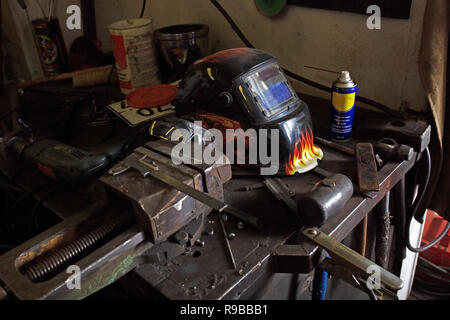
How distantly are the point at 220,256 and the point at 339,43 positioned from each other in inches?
32.0

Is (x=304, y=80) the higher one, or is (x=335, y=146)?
(x=304, y=80)

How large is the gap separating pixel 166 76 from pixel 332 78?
2.19 ft

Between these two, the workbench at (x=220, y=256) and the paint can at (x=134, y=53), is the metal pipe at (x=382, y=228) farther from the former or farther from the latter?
the paint can at (x=134, y=53)

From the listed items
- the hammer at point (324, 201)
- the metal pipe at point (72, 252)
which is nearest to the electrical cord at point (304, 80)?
the hammer at point (324, 201)

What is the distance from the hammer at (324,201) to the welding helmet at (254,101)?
16 centimetres

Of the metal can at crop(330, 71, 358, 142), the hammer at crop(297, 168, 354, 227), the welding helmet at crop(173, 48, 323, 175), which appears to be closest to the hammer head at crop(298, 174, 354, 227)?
the hammer at crop(297, 168, 354, 227)

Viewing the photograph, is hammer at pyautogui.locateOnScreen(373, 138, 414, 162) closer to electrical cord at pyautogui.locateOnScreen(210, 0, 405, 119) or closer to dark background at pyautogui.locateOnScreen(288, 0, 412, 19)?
electrical cord at pyautogui.locateOnScreen(210, 0, 405, 119)

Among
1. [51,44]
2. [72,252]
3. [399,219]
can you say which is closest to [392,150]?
[399,219]

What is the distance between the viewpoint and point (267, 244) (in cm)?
77

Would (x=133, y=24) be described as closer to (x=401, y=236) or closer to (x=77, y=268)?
(x=77, y=268)

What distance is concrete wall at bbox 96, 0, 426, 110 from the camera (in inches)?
43.6

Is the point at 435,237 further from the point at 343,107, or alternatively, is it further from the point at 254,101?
the point at 254,101

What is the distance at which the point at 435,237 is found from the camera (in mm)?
1562

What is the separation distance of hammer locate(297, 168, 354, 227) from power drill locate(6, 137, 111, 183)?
55 centimetres
